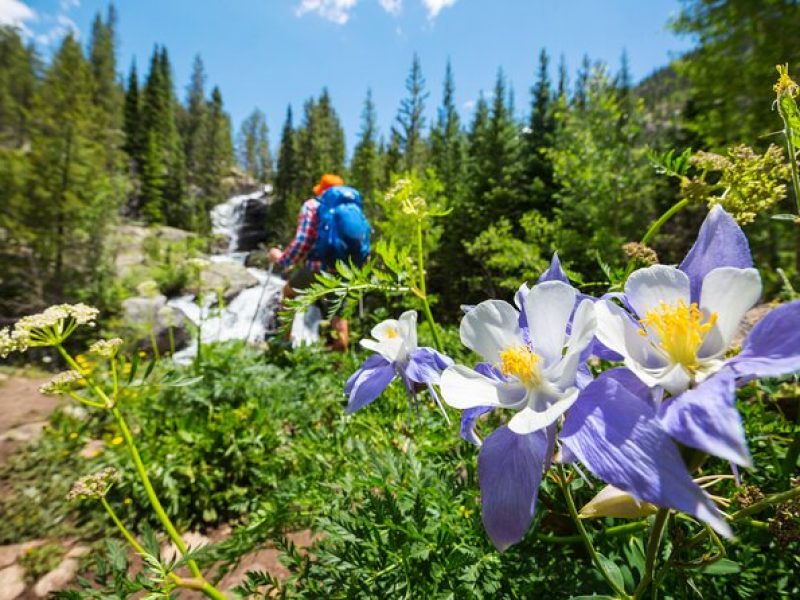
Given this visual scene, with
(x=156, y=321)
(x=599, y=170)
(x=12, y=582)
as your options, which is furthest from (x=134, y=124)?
(x=12, y=582)

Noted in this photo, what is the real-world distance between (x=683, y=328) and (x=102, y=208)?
20584mm

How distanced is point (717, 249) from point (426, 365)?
49cm

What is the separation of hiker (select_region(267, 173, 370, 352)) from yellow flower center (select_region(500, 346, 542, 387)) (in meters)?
4.42

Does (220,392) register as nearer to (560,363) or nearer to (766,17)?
(560,363)

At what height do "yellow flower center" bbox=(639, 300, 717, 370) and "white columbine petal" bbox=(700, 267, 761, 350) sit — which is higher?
"white columbine petal" bbox=(700, 267, 761, 350)

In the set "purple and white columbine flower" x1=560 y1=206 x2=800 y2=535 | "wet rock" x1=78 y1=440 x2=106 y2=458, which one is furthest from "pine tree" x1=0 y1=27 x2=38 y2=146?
"purple and white columbine flower" x1=560 y1=206 x2=800 y2=535

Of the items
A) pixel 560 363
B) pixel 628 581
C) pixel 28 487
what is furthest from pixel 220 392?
pixel 560 363

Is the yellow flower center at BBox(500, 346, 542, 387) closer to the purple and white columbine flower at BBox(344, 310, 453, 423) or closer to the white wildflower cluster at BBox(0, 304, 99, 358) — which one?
the purple and white columbine flower at BBox(344, 310, 453, 423)

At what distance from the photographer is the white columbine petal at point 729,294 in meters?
0.47

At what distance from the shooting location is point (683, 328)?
0.48 meters

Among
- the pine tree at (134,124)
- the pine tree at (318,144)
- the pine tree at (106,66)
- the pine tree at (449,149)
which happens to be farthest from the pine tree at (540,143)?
the pine tree at (106,66)

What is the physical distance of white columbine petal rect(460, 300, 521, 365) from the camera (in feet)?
1.91

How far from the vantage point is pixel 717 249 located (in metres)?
0.53

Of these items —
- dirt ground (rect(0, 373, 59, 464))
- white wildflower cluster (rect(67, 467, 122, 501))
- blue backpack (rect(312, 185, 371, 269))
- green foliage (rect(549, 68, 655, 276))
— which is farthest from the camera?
green foliage (rect(549, 68, 655, 276))
